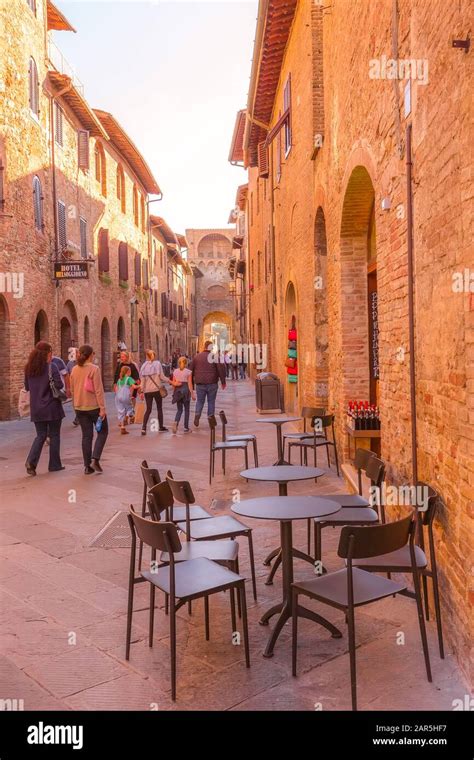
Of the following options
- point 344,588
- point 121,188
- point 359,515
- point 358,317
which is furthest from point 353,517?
point 121,188

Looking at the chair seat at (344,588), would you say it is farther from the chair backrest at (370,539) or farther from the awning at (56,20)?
the awning at (56,20)

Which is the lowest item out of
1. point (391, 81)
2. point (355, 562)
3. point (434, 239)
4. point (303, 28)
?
point (355, 562)

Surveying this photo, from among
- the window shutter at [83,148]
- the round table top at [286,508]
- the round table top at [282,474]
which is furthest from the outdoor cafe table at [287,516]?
the window shutter at [83,148]

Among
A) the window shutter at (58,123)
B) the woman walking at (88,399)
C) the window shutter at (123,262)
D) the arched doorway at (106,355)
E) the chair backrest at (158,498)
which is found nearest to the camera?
the chair backrest at (158,498)

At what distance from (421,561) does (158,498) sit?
1.50 metres

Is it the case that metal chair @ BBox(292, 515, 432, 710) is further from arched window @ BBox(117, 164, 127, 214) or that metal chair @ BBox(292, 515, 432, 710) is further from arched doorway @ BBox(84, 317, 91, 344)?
arched window @ BBox(117, 164, 127, 214)

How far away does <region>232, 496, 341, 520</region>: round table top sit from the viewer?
12.1 feet

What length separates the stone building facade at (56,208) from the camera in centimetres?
1517

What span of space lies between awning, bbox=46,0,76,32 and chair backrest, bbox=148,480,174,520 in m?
18.4

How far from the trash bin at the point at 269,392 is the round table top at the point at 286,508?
10.6m

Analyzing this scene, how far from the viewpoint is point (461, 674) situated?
3.19 metres
